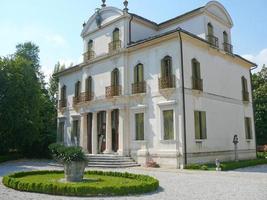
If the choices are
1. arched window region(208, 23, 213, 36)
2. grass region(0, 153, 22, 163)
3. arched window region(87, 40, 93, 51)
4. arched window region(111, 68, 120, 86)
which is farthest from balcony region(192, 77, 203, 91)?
grass region(0, 153, 22, 163)

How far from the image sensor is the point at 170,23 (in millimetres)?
26547

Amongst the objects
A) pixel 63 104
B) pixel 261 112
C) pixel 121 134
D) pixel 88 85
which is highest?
pixel 88 85

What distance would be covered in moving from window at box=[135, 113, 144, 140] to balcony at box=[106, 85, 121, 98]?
253cm

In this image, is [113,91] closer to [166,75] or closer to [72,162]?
[166,75]

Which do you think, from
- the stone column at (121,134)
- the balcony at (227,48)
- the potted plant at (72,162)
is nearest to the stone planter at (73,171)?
the potted plant at (72,162)

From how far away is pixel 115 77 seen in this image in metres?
25.2

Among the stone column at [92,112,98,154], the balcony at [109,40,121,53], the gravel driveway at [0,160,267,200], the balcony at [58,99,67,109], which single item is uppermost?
the balcony at [109,40,121,53]

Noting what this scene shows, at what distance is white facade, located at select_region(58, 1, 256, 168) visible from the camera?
20.9m

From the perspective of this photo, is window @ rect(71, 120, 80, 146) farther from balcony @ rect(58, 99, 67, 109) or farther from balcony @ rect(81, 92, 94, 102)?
balcony @ rect(81, 92, 94, 102)

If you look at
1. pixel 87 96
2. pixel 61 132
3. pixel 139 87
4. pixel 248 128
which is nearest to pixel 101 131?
pixel 87 96

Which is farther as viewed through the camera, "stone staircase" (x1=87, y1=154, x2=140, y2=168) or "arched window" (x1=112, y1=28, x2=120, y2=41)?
"arched window" (x1=112, y1=28, x2=120, y2=41)

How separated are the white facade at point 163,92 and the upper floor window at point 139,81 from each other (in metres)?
0.27

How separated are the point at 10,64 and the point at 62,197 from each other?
68.9 feet

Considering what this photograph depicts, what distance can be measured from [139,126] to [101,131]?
482 cm
